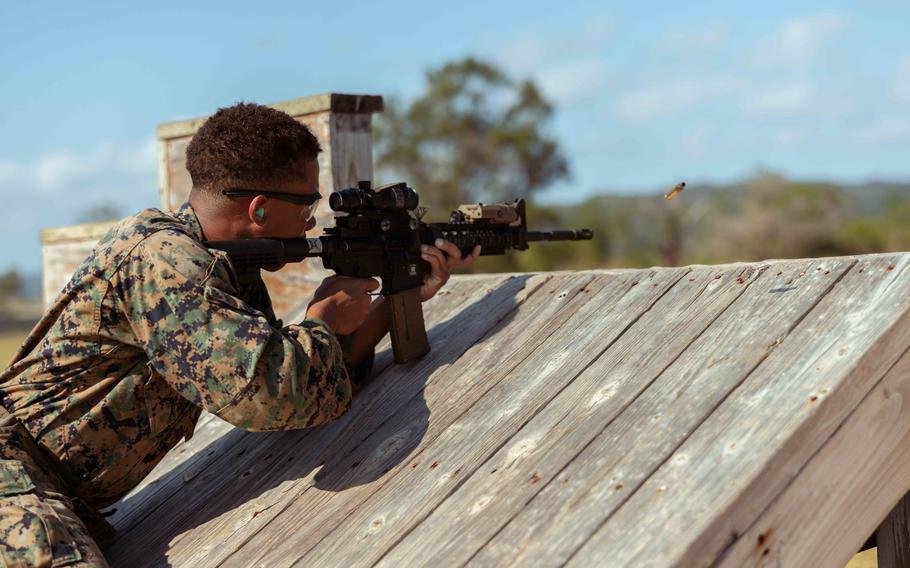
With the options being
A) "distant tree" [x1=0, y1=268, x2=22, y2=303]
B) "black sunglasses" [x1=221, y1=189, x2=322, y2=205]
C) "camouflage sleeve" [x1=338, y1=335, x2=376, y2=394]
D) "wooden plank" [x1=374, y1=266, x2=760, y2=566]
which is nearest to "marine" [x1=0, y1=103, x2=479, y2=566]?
"black sunglasses" [x1=221, y1=189, x2=322, y2=205]

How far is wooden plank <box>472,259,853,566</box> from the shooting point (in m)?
2.54

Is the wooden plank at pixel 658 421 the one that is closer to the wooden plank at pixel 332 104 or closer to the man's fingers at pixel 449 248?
the man's fingers at pixel 449 248

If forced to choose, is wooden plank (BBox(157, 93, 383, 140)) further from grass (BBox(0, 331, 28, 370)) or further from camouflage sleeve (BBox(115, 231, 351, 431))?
grass (BBox(0, 331, 28, 370))

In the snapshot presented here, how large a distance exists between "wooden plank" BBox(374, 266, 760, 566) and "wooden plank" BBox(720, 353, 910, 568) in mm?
613

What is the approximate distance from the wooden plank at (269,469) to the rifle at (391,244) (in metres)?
0.16

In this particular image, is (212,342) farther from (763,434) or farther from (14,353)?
(14,353)

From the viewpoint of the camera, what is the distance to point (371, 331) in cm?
411

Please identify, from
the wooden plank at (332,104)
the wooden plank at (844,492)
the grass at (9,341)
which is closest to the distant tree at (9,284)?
the grass at (9,341)

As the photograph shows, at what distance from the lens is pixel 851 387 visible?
8.55 feet

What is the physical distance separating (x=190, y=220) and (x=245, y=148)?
332 millimetres

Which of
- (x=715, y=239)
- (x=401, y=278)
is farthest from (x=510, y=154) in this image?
(x=401, y=278)

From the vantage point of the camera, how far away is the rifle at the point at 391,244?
11.6 ft

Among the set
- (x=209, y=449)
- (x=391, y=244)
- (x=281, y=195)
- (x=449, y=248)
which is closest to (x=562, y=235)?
(x=449, y=248)

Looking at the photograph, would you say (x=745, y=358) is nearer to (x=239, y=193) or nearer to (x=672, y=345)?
(x=672, y=345)
